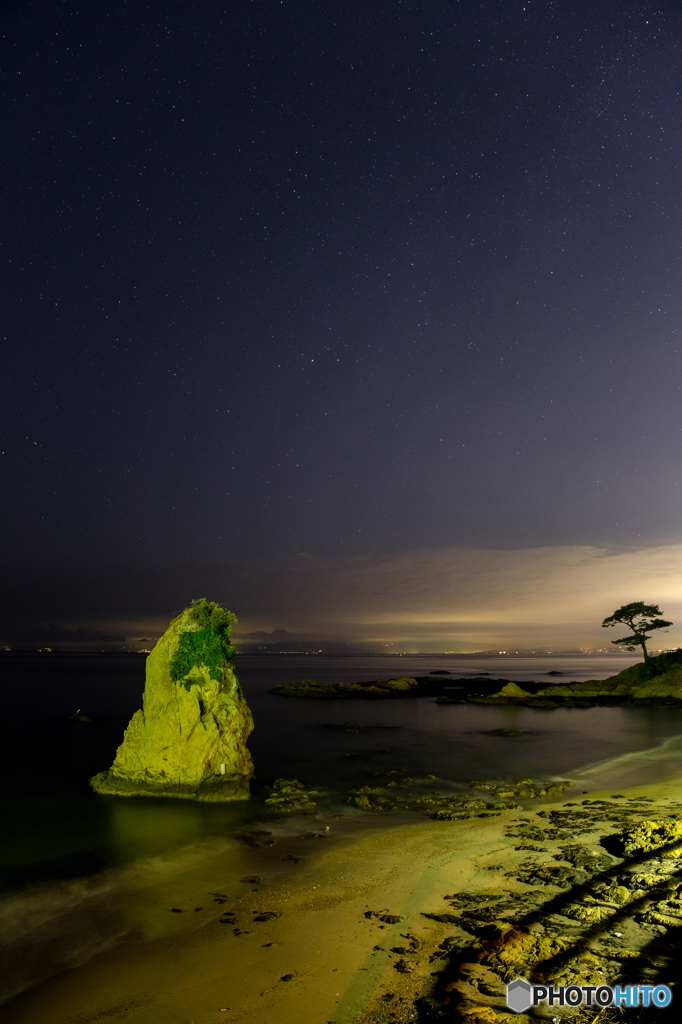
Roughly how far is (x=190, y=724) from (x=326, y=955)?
12402 mm

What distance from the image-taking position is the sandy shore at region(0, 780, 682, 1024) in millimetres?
6500

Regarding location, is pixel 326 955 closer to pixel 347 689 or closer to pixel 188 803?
pixel 188 803

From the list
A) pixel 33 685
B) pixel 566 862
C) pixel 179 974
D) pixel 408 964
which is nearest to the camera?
pixel 408 964

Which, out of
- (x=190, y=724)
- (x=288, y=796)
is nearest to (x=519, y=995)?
(x=288, y=796)

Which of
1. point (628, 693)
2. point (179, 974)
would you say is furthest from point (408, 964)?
point (628, 693)

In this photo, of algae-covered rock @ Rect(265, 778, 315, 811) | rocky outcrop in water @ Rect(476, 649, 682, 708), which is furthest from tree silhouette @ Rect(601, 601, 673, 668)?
algae-covered rock @ Rect(265, 778, 315, 811)

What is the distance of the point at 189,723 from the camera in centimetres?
1888

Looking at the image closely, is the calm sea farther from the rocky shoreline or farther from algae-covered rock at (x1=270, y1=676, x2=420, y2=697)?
algae-covered rock at (x1=270, y1=676, x2=420, y2=697)

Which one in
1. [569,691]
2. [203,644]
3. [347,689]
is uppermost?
[203,644]

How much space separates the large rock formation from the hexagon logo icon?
1385 cm

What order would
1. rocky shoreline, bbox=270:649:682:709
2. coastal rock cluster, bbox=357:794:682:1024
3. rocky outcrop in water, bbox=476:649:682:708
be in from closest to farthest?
coastal rock cluster, bbox=357:794:682:1024 < rocky outcrop in water, bbox=476:649:682:708 < rocky shoreline, bbox=270:649:682:709

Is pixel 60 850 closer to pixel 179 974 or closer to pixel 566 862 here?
pixel 179 974

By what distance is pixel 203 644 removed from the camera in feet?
64.8

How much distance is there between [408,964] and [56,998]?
17.0 feet
